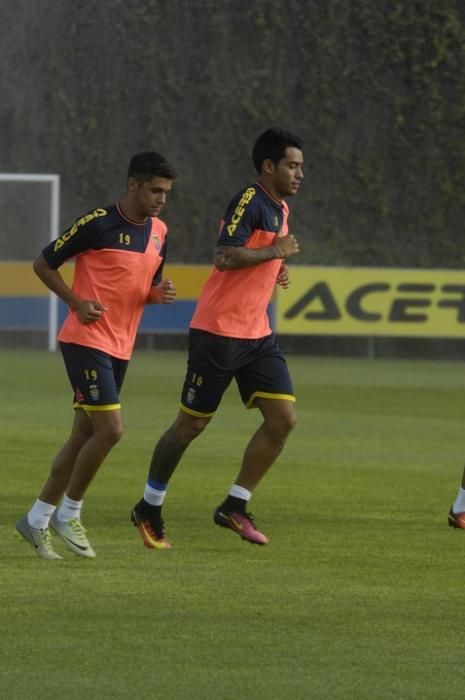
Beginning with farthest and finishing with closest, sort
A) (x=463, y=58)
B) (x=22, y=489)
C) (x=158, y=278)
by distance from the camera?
(x=463, y=58), (x=22, y=489), (x=158, y=278)

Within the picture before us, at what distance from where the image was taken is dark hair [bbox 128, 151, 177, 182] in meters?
9.37

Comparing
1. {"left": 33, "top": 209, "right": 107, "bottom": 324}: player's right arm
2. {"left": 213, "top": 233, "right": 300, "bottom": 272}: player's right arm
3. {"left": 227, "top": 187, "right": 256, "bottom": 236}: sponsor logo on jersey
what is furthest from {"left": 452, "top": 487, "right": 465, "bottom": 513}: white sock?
{"left": 33, "top": 209, "right": 107, "bottom": 324}: player's right arm

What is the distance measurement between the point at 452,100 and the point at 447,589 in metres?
31.1

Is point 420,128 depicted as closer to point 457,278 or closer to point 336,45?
point 336,45

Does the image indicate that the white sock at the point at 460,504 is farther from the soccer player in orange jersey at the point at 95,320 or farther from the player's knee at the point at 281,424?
the soccer player in orange jersey at the point at 95,320

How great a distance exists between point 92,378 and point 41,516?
0.73 meters

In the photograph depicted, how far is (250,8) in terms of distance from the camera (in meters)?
39.4

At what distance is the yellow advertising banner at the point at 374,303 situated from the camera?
30.3 metres

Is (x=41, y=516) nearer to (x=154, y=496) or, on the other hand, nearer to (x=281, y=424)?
(x=154, y=496)

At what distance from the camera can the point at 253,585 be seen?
27.7 feet

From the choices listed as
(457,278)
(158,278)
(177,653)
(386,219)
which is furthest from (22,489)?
(386,219)

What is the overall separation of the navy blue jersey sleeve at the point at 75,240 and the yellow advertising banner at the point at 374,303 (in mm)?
21013

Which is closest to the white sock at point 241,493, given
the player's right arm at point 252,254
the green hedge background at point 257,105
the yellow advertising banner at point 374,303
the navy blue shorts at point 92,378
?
the navy blue shorts at point 92,378

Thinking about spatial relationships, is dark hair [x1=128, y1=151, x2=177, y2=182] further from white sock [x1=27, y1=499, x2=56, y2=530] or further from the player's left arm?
white sock [x1=27, y1=499, x2=56, y2=530]
